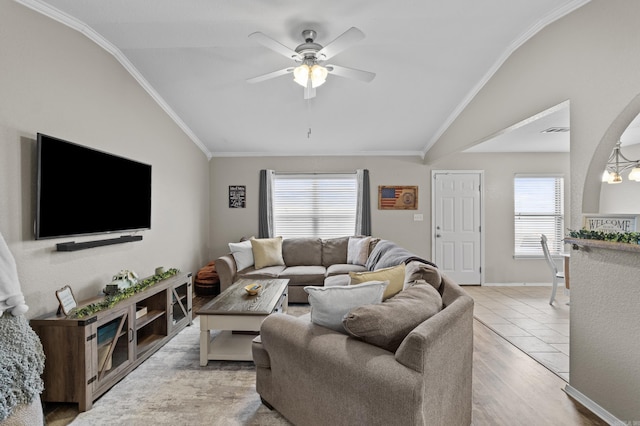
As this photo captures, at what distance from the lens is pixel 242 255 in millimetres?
4805

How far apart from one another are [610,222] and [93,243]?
397 cm

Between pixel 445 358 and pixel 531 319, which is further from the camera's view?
pixel 531 319

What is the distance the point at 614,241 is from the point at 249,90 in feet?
12.0

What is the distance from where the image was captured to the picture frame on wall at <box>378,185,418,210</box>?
5703 millimetres

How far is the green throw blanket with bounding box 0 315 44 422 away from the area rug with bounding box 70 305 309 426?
442 millimetres

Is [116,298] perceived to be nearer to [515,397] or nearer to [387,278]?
[387,278]

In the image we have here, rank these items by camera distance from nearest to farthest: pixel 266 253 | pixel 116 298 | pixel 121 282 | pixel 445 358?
pixel 445 358 < pixel 116 298 < pixel 121 282 < pixel 266 253

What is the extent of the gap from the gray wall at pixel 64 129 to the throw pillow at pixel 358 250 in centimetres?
270

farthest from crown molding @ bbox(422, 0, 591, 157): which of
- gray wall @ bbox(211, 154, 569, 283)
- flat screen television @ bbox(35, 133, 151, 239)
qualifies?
flat screen television @ bbox(35, 133, 151, 239)

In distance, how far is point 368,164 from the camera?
18.8ft

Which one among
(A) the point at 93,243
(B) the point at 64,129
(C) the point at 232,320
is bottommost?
(C) the point at 232,320

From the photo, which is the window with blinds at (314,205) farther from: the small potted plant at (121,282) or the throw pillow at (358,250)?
the small potted plant at (121,282)

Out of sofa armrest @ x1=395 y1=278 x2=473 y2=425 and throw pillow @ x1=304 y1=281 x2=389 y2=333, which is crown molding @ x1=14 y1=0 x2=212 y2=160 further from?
sofa armrest @ x1=395 y1=278 x2=473 y2=425

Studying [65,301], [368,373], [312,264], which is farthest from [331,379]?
[312,264]
